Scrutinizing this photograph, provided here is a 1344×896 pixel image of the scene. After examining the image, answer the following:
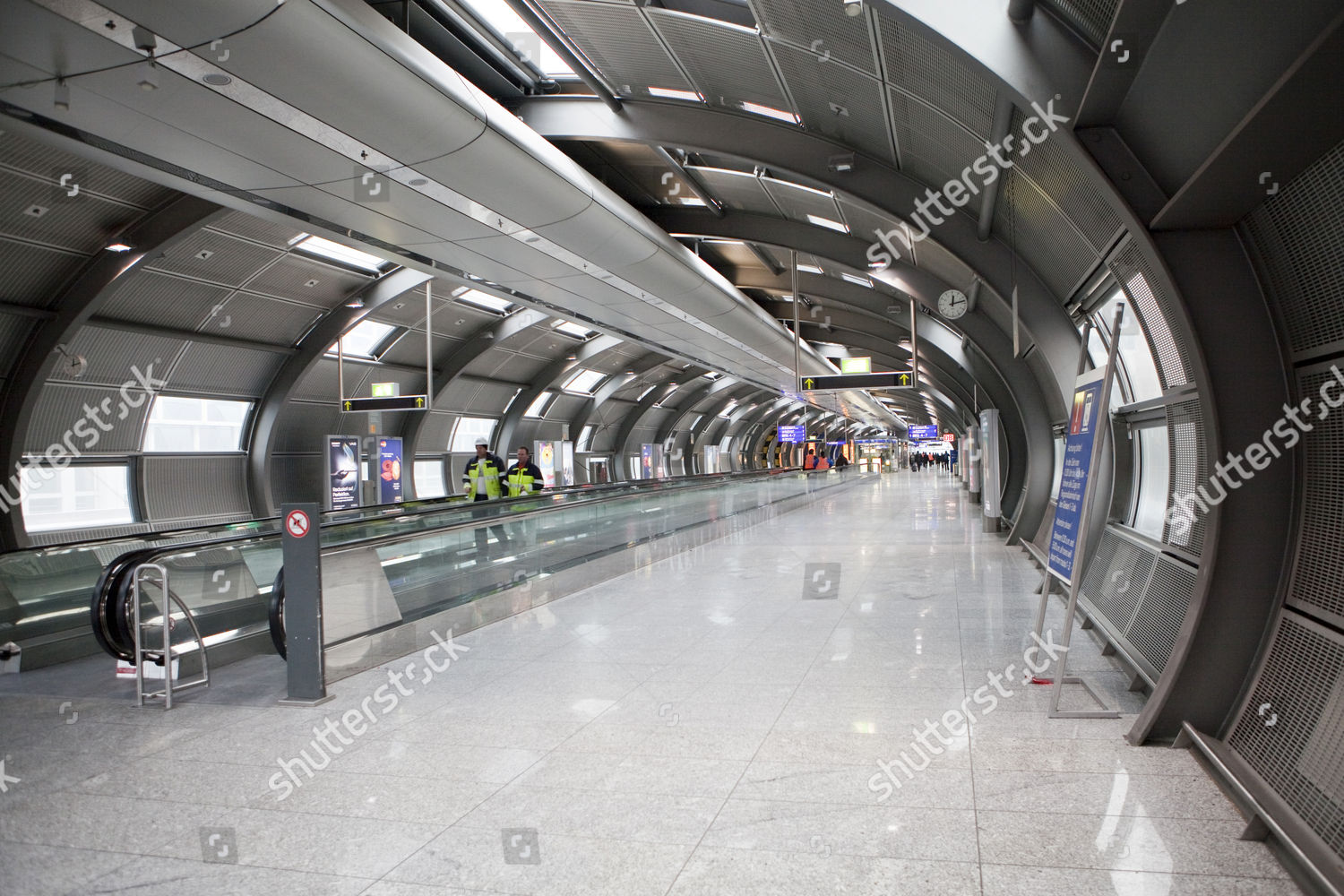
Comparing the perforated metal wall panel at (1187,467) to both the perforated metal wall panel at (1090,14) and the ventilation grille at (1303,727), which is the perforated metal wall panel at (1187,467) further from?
the perforated metal wall panel at (1090,14)

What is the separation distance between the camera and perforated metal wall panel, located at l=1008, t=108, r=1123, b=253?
18.1ft

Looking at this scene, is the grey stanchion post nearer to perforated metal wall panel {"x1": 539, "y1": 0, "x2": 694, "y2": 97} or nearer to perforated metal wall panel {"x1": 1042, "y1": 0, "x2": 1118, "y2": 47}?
perforated metal wall panel {"x1": 539, "y1": 0, "x2": 694, "y2": 97}

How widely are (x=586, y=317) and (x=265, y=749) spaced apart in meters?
12.6

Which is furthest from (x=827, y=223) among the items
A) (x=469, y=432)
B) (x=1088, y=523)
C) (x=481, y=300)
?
(x=469, y=432)

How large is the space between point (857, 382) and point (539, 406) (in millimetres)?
20513

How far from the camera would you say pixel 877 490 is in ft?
113

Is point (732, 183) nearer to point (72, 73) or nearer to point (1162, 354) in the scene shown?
point (1162, 354)

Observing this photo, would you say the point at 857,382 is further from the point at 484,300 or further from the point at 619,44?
the point at 484,300

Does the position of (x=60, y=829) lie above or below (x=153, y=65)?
below

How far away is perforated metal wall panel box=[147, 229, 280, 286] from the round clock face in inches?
→ 509

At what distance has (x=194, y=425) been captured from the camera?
19.9 metres

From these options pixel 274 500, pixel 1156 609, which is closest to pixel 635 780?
pixel 1156 609

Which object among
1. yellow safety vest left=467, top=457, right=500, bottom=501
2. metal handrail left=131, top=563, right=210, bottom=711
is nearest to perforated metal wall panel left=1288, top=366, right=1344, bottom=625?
metal handrail left=131, top=563, right=210, bottom=711

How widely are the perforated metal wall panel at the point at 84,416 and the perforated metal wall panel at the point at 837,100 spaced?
15.0 meters
